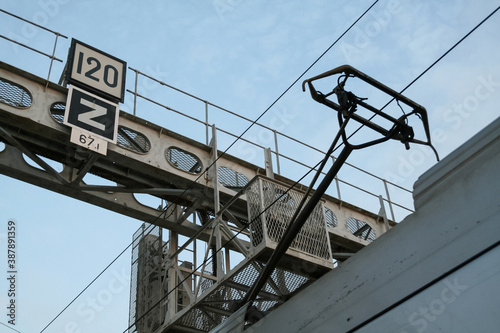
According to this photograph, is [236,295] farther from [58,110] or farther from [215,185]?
[58,110]

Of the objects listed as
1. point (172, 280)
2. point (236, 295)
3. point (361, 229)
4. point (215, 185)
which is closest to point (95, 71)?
point (215, 185)

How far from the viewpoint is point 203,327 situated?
1260cm

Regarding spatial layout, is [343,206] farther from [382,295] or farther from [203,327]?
[382,295]

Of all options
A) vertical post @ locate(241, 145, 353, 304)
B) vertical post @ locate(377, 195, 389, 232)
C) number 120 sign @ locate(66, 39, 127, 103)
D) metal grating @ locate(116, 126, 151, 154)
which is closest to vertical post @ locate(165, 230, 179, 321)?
metal grating @ locate(116, 126, 151, 154)

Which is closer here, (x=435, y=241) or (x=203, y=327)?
(x=435, y=241)

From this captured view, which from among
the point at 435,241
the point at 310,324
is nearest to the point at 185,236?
the point at 310,324

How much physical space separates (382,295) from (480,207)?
1.15 m

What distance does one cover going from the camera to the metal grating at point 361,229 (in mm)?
16219

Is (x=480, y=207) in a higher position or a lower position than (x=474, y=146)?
lower

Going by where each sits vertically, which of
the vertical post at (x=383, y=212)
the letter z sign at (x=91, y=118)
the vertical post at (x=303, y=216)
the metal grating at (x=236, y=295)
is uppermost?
the vertical post at (x=383, y=212)

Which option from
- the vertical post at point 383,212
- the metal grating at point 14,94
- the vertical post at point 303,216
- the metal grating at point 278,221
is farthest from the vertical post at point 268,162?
the vertical post at point 303,216

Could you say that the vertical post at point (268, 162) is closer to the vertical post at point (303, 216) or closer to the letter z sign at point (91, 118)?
the letter z sign at point (91, 118)

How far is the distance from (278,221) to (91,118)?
4117 millimetres

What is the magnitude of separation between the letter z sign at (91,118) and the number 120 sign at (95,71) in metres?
0.22
